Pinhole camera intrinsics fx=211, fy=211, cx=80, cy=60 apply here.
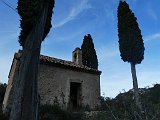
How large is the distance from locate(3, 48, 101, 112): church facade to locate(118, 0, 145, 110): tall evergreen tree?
8.79 feet

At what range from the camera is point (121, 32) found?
16.5 metres

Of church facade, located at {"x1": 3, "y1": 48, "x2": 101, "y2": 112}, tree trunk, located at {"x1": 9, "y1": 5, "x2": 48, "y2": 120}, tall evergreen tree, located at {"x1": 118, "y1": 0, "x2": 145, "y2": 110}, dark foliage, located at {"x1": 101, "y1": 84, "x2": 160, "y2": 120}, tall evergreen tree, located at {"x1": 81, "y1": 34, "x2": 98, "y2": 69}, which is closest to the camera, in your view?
dark foliage, located at {"x1": 101, "y1": 84, "x2": 160, "y2": 120}

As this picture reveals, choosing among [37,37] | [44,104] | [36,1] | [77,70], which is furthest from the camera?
[77,70]

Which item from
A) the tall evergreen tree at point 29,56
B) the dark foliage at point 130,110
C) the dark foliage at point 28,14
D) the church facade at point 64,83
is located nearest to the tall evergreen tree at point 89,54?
the church facade at point 64,83

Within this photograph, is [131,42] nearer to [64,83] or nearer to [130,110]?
[64,83]

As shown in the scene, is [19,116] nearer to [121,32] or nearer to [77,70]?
[77,70]

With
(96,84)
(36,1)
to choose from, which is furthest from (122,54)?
(36,1)

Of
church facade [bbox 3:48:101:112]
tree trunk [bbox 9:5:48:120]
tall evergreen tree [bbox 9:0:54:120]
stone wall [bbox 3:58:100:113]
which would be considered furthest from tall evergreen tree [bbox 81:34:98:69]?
tree trunk [bbox 9:5:48:120]

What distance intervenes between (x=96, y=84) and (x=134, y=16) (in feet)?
21.6

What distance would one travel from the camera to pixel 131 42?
51.3 ft

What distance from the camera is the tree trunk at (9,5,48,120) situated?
6508 mm

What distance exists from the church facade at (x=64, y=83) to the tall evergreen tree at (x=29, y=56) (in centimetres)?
404

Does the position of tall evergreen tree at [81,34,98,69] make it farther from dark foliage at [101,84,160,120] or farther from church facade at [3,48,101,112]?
dark foliage at [101,84,160,120]

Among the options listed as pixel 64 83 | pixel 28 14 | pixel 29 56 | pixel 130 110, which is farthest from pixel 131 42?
pixel 130 110
